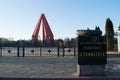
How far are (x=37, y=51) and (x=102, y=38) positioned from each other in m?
22.4

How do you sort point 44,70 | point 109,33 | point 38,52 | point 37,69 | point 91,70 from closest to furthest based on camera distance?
1. point 91,70
2. point 44,70
3. point 37,69
4. point 38,52
5. point 109,33

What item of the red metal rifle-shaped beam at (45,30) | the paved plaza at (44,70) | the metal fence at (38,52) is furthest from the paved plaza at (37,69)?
the red metal rifle-shaped beam at (45,30)

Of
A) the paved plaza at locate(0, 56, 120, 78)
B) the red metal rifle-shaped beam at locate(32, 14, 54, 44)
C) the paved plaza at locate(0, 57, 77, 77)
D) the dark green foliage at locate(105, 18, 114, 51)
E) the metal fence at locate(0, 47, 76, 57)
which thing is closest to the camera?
the paved plaza at locate(0, 56, 120, 78)

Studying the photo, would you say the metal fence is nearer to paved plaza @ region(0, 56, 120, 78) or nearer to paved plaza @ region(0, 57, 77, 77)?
paved plaza @ region(0, 57, 77, 77)

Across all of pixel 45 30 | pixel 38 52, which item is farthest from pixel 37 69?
pixel 45 30

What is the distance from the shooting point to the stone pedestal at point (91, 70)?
11367 mm

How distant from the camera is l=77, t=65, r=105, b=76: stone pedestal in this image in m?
11.4

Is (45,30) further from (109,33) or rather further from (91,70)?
(91,70)

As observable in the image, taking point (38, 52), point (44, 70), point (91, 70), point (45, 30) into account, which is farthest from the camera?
point (45, 30)

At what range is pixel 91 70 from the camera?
11359mm

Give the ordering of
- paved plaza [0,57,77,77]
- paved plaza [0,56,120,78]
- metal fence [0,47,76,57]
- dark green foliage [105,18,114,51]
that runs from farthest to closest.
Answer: dark green foliage [105,18,114,51] < metal fence [0,47,76,57] < paved plaza [0,57,77,77] < paved plaza [0,56,120,78]

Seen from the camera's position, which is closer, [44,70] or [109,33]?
[44,70]

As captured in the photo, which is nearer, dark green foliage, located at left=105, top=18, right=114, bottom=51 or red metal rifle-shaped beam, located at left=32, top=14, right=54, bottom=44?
dark green foliage, located at left=105, top=18, right=114, bottom=51

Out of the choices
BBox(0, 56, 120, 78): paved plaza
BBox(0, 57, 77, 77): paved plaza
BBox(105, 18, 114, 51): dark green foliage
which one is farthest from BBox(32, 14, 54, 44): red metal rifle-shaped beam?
BBox(0, 56, 120, 78): paved plaza
